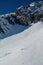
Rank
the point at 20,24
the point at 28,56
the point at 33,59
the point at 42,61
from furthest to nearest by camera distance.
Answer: the point at 20,24, the point at 28,56, the point at 33,59, the point at 42,61

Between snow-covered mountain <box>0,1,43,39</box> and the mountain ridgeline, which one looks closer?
snow-covered mountain <box>0,1,43,39</box>

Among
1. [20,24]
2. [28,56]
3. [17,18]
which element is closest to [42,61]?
[28,56]

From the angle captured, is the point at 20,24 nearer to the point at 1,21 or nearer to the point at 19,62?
the point at 1,21

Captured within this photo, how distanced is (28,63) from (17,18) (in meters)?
75.0

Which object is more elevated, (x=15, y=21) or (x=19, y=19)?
(x=19, y=19)

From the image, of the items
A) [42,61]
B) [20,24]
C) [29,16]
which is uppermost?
[29,16]

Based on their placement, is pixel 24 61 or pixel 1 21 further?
pixel 1 21

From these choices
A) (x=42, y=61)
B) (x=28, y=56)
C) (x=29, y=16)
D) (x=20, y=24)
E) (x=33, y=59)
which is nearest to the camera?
(x=42, y=61)

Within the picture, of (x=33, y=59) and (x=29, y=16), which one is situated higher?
(x=29, y=16)

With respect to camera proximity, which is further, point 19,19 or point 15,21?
point 19,19

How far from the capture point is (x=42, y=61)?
19516 mm

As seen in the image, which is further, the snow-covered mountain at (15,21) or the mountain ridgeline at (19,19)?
the mountain ridgeline at (19,19)

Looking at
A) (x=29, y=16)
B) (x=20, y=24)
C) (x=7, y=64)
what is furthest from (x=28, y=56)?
(x=29, y=16)

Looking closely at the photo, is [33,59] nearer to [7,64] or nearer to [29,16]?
[7,64]
